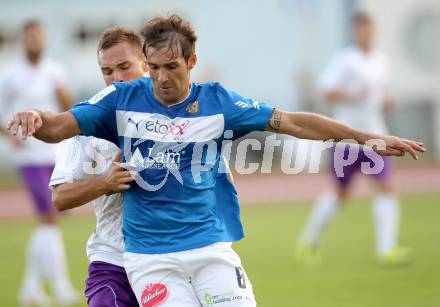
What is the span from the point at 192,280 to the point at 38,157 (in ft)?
18.8

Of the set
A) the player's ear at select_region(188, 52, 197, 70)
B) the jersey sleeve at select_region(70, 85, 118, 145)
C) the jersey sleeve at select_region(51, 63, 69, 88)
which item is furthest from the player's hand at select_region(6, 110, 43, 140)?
the jersey sleeve at select_region(51, 63, 69, 88)

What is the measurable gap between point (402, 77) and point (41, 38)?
22392mm

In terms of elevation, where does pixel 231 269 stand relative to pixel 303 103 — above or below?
above

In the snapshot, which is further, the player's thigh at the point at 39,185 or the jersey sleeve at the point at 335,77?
the jersey sleeve at the point at 335,77

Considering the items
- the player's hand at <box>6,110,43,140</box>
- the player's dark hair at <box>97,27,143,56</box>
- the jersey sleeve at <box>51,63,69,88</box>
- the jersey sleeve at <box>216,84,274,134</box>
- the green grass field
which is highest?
the player's dark hair at <box>97,27,143,56</box>

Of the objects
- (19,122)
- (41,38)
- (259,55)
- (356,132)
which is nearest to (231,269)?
(356,132)

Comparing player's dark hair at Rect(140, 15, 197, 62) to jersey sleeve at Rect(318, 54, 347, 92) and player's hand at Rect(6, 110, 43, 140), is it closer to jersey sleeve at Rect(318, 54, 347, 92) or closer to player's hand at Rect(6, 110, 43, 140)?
player's hand at Rect(6, 110, 43, 140)

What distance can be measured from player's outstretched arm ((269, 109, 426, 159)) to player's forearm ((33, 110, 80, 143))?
3.49ft

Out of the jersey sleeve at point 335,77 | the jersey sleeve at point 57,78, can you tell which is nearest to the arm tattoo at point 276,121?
the jersey sleeve at point 57,78

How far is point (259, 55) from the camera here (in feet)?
113

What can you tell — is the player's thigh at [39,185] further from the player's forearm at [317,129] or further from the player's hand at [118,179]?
the player's forearm at [317,129]

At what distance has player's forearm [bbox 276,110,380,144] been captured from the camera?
5.38m

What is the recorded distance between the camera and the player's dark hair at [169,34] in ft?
17.3

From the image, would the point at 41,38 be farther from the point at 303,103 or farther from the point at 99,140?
the point at 303,103
